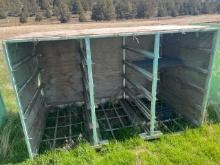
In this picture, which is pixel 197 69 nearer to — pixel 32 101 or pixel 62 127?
pixel 62 127

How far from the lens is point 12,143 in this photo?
3475 mm

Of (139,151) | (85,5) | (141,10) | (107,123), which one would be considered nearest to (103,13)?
(141,10)

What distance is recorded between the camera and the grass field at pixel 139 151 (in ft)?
9.93

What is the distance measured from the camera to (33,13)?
40.3m

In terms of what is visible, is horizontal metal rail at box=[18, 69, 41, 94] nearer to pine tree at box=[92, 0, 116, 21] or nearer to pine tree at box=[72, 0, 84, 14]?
pine tree at box=[92, 0, 116, 21]

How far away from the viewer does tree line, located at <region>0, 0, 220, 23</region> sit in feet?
112

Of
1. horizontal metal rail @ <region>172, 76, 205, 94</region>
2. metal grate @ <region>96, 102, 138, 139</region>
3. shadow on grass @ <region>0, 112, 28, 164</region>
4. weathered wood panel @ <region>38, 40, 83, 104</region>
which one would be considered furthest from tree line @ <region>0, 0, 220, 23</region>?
shadow on grass @ <region>0, 112, 28, 164</region>

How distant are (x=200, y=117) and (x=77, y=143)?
2114 mm

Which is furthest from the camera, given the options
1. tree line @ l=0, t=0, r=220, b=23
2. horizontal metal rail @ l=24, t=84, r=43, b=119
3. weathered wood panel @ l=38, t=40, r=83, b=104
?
tree line @ l=0, t=0, r=220, b=23

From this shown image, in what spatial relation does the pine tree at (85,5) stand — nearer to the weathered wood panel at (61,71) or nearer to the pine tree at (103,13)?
the pine tree at (103,13)

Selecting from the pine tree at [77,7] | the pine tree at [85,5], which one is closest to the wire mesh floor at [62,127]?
the pine tree at [77,7]

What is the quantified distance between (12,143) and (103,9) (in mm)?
33164

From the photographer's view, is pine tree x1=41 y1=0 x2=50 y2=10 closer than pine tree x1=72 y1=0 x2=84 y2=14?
No

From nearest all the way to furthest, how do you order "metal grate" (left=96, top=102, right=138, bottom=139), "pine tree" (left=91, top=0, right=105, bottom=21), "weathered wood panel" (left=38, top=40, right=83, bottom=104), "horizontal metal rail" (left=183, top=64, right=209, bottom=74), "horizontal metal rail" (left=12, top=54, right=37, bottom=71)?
"horizontal metal rail" (left=12, top=54, right=37, bottom=71) < "horizontal metal rail" (left=183, top=64, right=209, bottom=74) < "metal grate" (left=96, top=102, right=138, bottom=139) < "weathered wood panel" (left=38, top=40, right=83, bottom=104) < "pine tree" (left=91, top=0, right=105, bottom=21)
